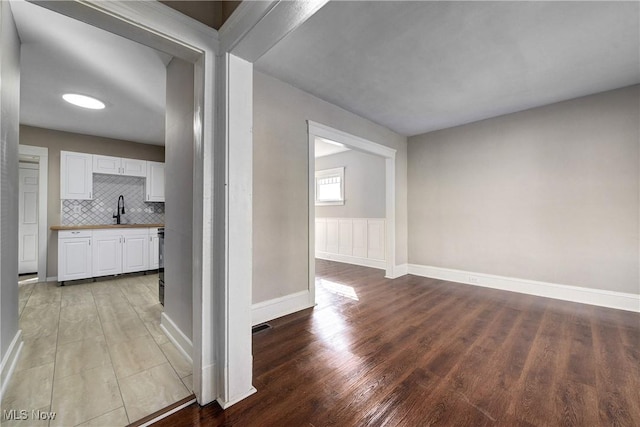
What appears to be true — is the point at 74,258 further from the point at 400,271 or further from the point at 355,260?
the point at 400,271

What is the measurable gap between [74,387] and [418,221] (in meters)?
4.70

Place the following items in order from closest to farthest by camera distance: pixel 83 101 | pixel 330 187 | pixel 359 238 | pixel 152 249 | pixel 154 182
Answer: pixel 83 101 < pixel 152 249 < pixel 154 182 < pixel 359 238 < pixel 330 187

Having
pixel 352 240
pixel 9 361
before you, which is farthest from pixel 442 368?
pixel 352 240

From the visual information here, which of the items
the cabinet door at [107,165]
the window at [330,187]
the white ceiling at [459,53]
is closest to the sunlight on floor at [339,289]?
the window at [330,187]

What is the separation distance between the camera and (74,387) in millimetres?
1633

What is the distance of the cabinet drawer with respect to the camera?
13.2 ft

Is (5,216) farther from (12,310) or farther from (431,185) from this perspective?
(431,185)

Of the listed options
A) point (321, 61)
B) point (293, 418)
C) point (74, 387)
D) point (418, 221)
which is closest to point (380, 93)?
point (321, 61)

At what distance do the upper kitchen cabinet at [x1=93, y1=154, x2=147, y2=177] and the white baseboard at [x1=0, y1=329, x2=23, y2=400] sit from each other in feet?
11.5

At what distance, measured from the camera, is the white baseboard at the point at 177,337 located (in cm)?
194

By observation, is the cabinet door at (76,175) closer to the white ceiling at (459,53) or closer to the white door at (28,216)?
the white door at (28,216)

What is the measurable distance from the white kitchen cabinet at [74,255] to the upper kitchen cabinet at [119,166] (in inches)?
47.8

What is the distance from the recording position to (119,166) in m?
4.86

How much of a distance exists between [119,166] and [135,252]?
166 centimetres
